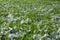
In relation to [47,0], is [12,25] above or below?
above

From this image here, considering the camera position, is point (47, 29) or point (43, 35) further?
point (47, 29)

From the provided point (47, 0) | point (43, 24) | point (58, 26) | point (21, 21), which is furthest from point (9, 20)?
point (47, 0)

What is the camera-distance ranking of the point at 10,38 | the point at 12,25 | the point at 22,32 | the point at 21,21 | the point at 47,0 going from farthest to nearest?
the point at 47,0 → the point at 21,21 → the point at 12,25 → the point at 22,32 → the point at 10,38

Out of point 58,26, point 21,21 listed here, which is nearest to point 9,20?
point 21,21

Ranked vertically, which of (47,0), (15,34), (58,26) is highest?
(15,34)

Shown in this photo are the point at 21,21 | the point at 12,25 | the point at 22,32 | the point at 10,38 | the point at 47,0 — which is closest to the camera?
the point at 10,38

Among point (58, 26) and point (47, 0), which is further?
point (47, 0)

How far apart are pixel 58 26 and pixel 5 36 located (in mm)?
2830

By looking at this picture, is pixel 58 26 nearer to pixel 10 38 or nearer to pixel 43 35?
pixel 43 35

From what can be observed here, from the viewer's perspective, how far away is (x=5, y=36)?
8445 mm

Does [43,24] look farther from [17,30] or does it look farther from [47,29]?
[17,30]

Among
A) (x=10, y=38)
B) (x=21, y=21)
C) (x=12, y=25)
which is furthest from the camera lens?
A: (x=21, y=21)

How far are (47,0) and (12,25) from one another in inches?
481

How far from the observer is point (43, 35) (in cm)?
857
